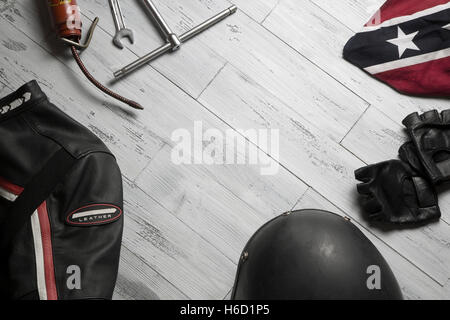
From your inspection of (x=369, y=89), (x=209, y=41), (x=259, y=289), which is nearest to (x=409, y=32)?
(x=369, y=89)

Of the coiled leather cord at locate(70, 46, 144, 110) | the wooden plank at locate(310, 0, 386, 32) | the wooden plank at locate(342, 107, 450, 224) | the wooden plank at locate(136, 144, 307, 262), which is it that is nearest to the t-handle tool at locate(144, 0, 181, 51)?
the coiled leather cord at locate(70, 46, 144, 110)

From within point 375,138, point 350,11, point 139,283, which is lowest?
point 139,283

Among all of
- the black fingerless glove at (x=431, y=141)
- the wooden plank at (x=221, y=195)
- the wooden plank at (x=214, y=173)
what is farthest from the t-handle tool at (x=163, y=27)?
the black fingerless glove at (x=431, y=141)

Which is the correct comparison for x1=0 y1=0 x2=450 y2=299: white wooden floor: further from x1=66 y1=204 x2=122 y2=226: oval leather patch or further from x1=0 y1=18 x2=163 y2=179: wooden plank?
x1=66 y1=204 x2=122 y2=226: oval leather patch

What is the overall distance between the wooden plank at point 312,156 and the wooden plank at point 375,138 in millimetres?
30

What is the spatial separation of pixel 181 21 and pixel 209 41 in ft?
0.34

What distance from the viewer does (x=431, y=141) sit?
44.4 inches

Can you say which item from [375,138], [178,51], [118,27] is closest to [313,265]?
[375,138]

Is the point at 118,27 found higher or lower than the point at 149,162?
higher

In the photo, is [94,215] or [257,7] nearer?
[94,215]

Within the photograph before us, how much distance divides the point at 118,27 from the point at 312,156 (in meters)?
0.67

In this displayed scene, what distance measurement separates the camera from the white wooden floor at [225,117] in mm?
1122

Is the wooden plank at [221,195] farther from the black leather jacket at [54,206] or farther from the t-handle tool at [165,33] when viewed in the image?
the t-handle tool at [165,33]

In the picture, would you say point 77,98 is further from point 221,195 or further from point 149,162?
point 221,195
